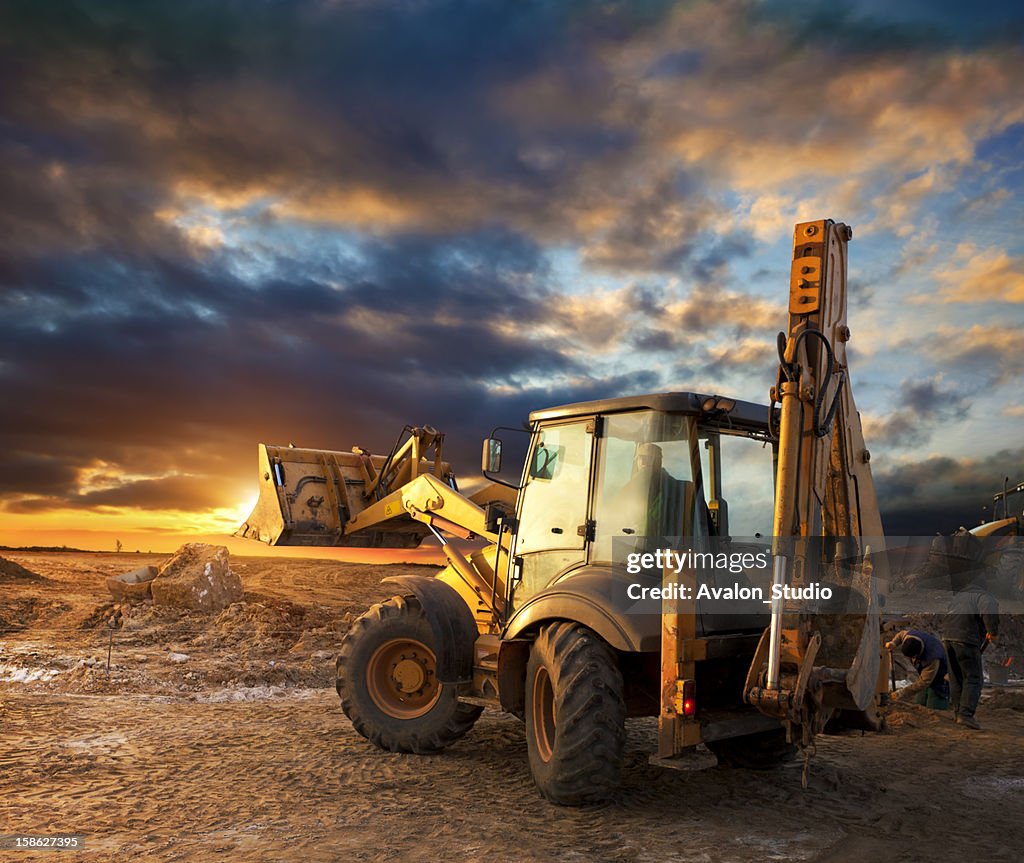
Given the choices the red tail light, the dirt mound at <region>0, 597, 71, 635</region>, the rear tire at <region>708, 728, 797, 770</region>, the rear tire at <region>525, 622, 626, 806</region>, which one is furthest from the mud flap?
the dirt mound at <region>0, 597, 71, 635</region>

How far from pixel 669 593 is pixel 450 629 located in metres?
2.47

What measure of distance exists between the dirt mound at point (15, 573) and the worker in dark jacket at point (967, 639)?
84.1 feet

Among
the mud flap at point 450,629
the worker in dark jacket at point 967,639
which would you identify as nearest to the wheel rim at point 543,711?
the mud flap at point 450,629

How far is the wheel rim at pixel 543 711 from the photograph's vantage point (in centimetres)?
654

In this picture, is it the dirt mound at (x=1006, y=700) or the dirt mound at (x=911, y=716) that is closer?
the dirt mound at (x=911, y=716)

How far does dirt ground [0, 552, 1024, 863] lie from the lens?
5.57m

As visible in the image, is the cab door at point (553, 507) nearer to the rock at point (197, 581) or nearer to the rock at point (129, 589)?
the rock at point (197, 581)

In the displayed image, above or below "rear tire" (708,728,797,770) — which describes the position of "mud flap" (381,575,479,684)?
above

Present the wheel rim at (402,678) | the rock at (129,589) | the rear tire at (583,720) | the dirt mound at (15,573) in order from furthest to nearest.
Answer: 1. the dirt mound at (15,573)
2. the rock at (129,589)
3. the wheel rim at (402,678)
4. the rear tire at (583,720)

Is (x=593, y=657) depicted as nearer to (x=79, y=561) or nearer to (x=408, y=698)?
(x=408, y=698)

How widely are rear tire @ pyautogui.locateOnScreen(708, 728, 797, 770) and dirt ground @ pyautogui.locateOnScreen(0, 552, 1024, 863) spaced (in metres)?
0.09

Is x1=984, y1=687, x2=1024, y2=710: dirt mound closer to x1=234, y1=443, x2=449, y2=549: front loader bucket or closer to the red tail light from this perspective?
the red tail light

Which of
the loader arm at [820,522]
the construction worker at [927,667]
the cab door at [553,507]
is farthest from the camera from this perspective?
the construction worker at [927,667]

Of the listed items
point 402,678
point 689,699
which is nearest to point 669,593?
point 689,699
